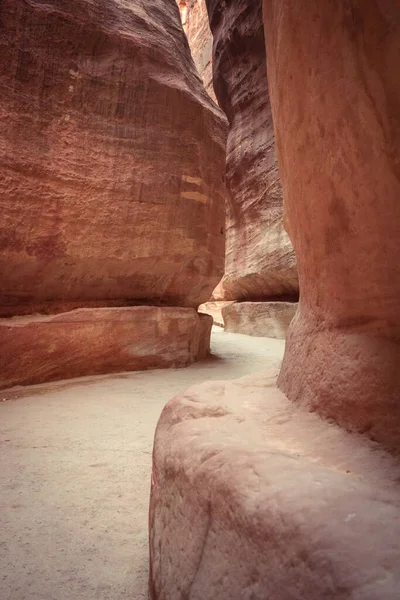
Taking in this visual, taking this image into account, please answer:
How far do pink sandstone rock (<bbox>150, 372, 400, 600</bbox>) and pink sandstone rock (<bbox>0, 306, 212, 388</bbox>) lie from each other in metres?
2.25

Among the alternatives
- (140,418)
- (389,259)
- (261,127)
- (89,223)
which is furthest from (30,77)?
(261,127)

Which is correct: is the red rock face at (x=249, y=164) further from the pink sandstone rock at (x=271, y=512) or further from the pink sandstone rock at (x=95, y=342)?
the pink sandstone rock at (x=271, y=512)

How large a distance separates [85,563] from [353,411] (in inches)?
34.2

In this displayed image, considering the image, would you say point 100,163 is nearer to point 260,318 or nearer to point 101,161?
point 101,161

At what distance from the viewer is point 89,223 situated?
3.35 metres

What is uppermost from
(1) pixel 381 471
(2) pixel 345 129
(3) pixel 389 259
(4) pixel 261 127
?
(4) pixel 261 127

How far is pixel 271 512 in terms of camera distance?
647 millimetres

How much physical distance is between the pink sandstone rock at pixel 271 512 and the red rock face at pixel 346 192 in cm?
14

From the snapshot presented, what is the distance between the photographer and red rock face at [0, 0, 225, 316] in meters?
3.06

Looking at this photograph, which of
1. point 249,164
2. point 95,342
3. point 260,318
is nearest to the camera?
point 95,342

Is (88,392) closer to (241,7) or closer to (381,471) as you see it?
(381,471)

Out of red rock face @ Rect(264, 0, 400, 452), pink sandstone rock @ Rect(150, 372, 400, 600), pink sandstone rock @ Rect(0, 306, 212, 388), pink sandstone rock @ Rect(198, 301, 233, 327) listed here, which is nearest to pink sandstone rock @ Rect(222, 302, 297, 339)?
pink sandstone rock @ Rect(198, 301, 233, 327)

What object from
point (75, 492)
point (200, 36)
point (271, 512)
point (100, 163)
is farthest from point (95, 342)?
point (200, 36)

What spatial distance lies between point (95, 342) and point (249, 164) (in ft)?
21.8
